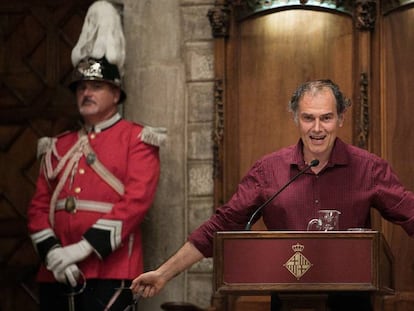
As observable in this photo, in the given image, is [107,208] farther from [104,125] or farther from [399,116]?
[399,116]

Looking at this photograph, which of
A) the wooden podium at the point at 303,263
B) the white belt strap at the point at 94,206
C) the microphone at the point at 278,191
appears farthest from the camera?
the white belt strap at the point at 94,206

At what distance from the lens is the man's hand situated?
129 inches

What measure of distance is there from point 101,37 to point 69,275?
1.02 m

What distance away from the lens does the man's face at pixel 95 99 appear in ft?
15.2

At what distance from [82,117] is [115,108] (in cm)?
45

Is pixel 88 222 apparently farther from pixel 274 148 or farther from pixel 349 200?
pixel 349 200

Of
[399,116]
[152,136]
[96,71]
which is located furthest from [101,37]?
[399,116]

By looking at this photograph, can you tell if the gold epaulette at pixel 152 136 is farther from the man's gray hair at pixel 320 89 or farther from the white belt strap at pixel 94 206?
the man's gray hair at pixel 320 89

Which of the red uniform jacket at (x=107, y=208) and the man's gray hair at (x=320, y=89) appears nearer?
the man's gray hair at (x=320, y=89)

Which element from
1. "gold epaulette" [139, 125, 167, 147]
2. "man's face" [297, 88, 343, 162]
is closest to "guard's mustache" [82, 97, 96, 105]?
"gold epaulette" [139, 125, 167, 147]

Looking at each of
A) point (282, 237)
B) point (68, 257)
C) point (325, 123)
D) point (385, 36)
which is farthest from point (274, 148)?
point (282, 237)

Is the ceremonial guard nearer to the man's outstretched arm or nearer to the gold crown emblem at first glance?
the man's outstretched arm

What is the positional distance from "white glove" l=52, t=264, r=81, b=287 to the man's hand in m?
1.15

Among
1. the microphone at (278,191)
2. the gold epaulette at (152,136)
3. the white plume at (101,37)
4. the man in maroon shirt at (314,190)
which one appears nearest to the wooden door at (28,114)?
the white plume at (101,37)
